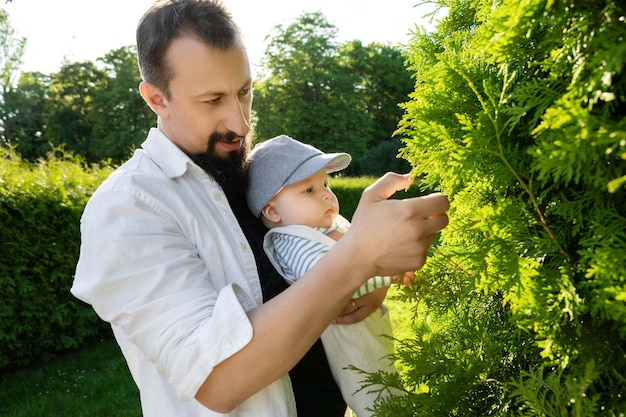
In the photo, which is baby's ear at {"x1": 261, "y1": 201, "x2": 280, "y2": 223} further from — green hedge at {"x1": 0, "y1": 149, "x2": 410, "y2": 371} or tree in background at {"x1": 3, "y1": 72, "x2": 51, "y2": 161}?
tree in background at {"x1": 3, "y1": 72, "x2": 51, "y2": 161}

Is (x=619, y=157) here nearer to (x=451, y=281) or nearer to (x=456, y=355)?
(x=456, y=355)

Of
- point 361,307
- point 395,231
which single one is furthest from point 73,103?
point 395,231

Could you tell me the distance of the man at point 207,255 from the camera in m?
1.48

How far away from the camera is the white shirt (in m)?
1.57

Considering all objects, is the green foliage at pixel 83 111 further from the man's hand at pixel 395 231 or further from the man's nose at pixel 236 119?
the man's hand at pixel 395 231

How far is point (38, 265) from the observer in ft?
22.8

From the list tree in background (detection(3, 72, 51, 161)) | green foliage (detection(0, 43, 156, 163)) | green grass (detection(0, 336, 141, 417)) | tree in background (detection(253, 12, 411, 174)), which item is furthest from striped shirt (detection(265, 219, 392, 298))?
tree in background (detection(3, 72, 51, 161))

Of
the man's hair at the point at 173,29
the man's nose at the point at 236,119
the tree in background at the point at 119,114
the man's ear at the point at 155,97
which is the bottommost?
the tree in background at the point at 119,114

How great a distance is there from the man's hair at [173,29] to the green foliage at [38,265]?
5271mm

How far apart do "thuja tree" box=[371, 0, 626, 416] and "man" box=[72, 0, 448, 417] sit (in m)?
0.20

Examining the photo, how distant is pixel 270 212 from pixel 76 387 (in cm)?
505

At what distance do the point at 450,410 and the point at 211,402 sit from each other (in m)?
0.69

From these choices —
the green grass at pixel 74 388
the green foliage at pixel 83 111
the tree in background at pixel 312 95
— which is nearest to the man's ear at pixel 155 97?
the green grass at pixel 74 388

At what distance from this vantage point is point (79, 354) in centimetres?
748
